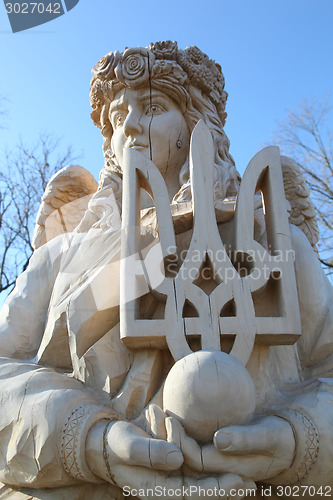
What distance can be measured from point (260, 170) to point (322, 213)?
7703 mm

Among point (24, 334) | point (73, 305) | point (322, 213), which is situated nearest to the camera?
point (73, 305)

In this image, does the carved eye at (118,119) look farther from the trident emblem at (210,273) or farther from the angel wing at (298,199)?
the angel wing at (298,199)

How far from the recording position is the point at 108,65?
3152 mm

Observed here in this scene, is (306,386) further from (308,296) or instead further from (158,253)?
(158,253)

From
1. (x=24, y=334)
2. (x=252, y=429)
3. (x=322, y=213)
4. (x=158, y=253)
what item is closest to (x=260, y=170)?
(x=158, y=253)

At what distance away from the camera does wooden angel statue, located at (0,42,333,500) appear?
6.11 ft

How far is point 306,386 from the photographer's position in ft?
7.46

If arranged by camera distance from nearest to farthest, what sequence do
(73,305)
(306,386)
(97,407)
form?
(97,407), (306,386), (73,305)

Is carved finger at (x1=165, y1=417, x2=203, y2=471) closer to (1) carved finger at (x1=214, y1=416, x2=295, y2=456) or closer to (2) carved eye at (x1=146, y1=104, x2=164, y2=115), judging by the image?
(1) carved finger at (x1=214, y1=416, x2=295, y2=456)

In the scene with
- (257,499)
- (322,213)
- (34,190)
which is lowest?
(257,499)

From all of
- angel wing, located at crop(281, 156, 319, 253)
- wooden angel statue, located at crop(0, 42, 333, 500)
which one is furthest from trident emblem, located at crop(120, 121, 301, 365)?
angel wing, located at crop(281, 156, 319, 253)

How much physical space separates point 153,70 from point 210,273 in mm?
1382

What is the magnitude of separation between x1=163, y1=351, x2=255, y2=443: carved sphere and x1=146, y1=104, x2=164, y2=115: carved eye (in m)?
1.71

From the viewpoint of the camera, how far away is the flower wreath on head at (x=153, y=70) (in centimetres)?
308
